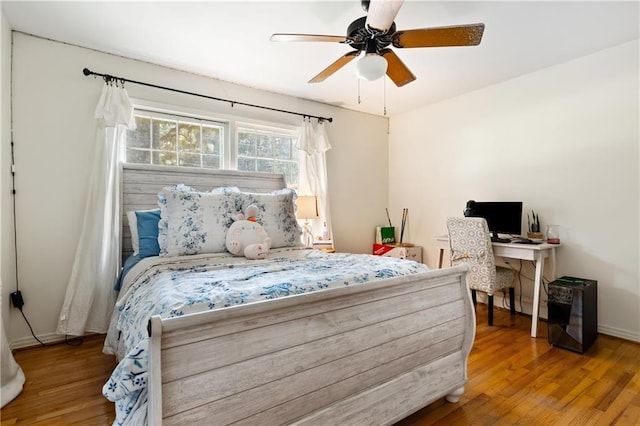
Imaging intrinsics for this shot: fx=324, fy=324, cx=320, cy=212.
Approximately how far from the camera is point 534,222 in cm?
320

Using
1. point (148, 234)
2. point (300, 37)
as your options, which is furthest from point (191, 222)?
point (300, 37)

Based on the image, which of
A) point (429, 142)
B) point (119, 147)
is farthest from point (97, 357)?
point (429, 142)

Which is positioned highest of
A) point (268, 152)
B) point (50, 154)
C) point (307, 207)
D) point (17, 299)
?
point (268, 152)

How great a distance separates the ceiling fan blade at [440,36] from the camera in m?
1.74

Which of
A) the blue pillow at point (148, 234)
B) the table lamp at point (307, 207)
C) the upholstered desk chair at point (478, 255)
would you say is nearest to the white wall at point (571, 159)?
the upholstered desk chair at point (478, 255)

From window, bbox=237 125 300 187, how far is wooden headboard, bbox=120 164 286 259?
1.08ft

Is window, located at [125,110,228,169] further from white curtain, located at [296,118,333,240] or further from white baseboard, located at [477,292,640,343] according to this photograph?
white baseboard, located at [477,292,640,343]

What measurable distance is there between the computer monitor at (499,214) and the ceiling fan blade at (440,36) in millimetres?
1914

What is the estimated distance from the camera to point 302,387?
4.05 feet

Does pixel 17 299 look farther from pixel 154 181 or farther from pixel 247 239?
pixel 247 239

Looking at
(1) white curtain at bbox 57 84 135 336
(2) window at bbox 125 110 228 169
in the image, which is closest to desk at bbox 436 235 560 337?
(2) window at bbox 125 110 228 169

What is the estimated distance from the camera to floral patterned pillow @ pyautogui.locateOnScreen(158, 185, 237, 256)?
2.24 meters

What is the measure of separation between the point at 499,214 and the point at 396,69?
1933 millimetres

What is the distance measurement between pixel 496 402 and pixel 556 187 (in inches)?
86.7
